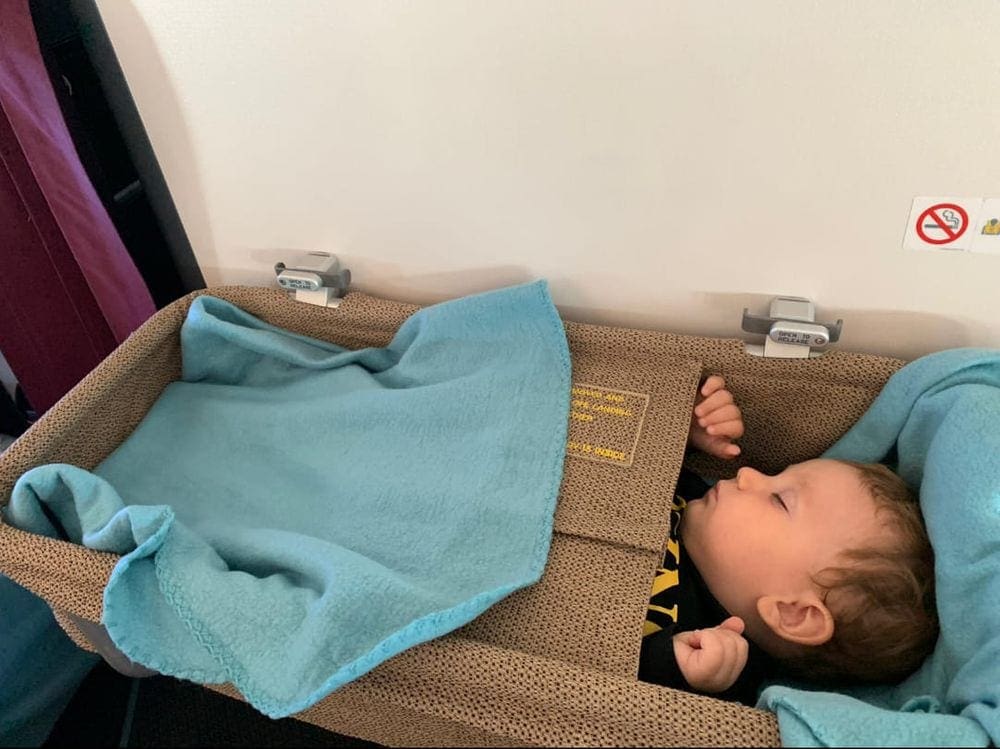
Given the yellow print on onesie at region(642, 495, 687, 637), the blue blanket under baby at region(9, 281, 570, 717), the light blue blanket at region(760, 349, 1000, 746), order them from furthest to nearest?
the yellow print on onesie at region(642, 495, 687, 637)
the blue blanket under baby at region(9, 281, 570, 717)
the light blue blanket at region(760, 349, 1000, 746)

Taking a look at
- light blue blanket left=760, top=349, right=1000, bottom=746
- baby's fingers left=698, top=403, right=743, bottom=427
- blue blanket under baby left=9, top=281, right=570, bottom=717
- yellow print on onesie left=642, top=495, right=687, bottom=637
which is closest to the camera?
light blue blanket left=760, top=349, right=1000, bottom=746

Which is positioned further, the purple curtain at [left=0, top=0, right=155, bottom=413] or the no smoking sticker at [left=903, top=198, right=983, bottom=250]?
the purple curtain at [left=0, top=0, right=155, bottom=413]

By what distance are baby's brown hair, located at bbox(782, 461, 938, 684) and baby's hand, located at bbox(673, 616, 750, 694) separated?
0.10 metres

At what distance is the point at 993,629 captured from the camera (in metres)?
0.68

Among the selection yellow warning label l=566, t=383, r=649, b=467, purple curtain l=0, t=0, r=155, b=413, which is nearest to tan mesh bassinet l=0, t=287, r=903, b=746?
yellow warning label l=566, t=383, r=649, b=467

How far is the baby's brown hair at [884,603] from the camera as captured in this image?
76 centimetres

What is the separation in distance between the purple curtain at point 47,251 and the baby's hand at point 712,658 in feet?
2.90

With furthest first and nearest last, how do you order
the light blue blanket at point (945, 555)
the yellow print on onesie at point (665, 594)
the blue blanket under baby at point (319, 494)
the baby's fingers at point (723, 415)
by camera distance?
1. the baby's fingers at point (723, 415)
2. the yellow print on onesie at point (665, 594)
3. the blue blanket under baby at point (319, 494)
4. the light blue blanket at point (945, 555)

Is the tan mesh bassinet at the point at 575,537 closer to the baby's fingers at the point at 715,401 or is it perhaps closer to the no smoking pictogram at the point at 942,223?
the baby's fingers at the point at 715,401

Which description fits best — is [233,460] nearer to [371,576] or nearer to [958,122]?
[371,576]

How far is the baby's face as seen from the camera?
790mm

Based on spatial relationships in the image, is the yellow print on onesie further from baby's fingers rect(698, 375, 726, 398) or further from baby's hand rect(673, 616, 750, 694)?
baby's fingers rect(698, 375, 726, 398)

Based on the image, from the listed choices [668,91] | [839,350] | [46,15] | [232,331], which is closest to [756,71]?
[668,91]

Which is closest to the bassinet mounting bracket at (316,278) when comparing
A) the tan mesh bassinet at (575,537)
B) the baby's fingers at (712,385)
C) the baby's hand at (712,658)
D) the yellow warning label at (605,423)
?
the tan mesh bassinet at (575,537)
